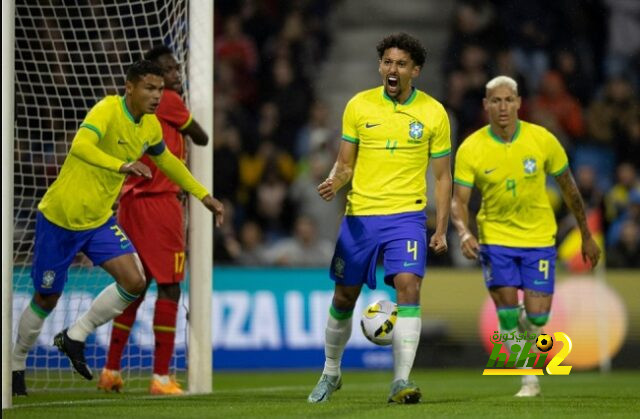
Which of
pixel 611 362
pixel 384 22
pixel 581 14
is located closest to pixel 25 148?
pixel 611 362

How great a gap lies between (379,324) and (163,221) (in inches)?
95.6

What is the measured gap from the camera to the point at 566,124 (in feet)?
57.1

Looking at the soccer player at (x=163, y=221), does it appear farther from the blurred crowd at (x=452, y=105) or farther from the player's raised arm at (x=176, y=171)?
the blurred crowd at (x=452, y=105)

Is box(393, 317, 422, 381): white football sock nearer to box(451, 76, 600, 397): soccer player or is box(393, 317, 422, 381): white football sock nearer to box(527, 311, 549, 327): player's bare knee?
box(451, 76, 600, 397): soccer player

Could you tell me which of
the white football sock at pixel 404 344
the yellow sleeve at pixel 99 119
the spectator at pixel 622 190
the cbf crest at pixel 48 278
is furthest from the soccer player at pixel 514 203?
the spectator at pixel 622 190

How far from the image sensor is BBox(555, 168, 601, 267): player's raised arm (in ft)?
31.8

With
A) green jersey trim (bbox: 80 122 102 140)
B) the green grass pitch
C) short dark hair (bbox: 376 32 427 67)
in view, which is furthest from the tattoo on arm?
green jersey trim (bbox: 80 122 102 140)

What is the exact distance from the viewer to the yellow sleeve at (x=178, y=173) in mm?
9133

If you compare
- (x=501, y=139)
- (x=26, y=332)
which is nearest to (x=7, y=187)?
(x=26, y=332)

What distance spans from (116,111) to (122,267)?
3.64ft

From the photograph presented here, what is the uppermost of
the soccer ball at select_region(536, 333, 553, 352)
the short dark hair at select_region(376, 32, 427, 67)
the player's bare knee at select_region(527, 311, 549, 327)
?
the short dark hair at select_region(376, 32, 427, 67)

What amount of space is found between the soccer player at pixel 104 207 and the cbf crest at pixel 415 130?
1.59 metres

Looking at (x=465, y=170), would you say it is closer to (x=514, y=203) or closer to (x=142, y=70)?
(x=514, y=203)

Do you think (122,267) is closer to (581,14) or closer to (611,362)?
(611,362)
